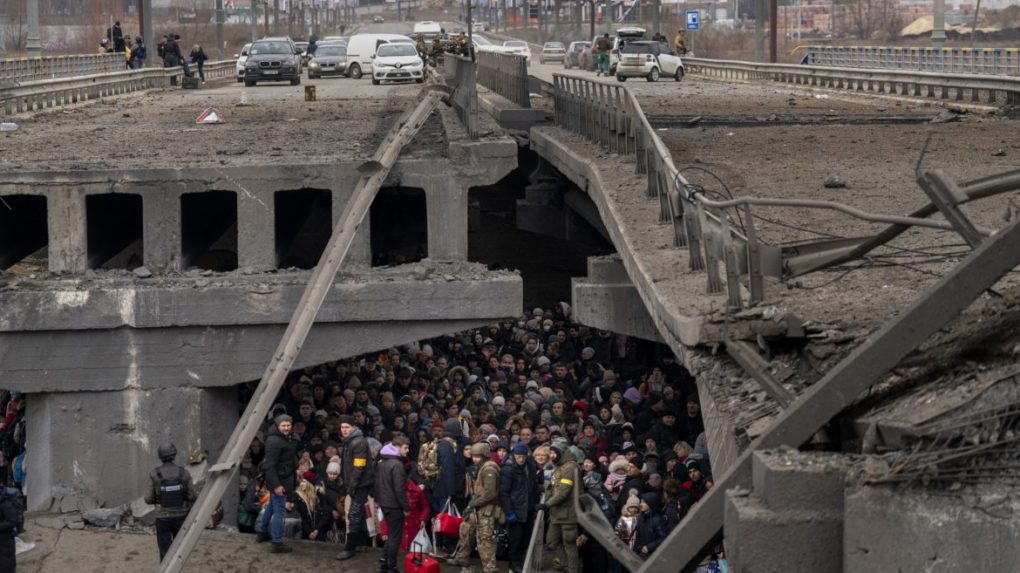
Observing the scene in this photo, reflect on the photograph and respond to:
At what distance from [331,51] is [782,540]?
204ft

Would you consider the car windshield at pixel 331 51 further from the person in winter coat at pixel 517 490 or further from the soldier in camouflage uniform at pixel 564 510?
the soldier in camouflage uniform at pixel 564 510

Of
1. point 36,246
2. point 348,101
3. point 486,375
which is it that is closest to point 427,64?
point 348,101

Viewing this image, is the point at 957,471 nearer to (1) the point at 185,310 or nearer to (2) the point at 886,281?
(2) the point at 886,281

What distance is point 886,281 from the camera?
1027 centimetres

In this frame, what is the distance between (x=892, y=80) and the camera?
41.2 metres

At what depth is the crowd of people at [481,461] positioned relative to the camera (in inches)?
551

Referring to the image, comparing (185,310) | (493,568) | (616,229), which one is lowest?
(493,568)

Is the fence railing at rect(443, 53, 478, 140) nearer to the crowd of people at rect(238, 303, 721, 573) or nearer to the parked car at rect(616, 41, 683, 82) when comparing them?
the crowd of people at rect(238, 303, 721, 573)

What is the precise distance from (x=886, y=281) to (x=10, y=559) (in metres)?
7.92

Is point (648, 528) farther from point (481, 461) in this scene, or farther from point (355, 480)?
point (355, 480)

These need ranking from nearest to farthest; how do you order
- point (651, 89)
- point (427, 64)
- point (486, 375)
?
1. point (486, 375)
2. point (651, 89)
3. point (427, 64)

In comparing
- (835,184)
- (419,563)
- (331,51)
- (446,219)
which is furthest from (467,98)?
(331,51)

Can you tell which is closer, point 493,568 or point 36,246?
point 493,568

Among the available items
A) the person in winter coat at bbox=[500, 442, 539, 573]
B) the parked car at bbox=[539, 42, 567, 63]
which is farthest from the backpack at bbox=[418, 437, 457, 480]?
the parked car at bbox=[539, 42, 567, 63]
